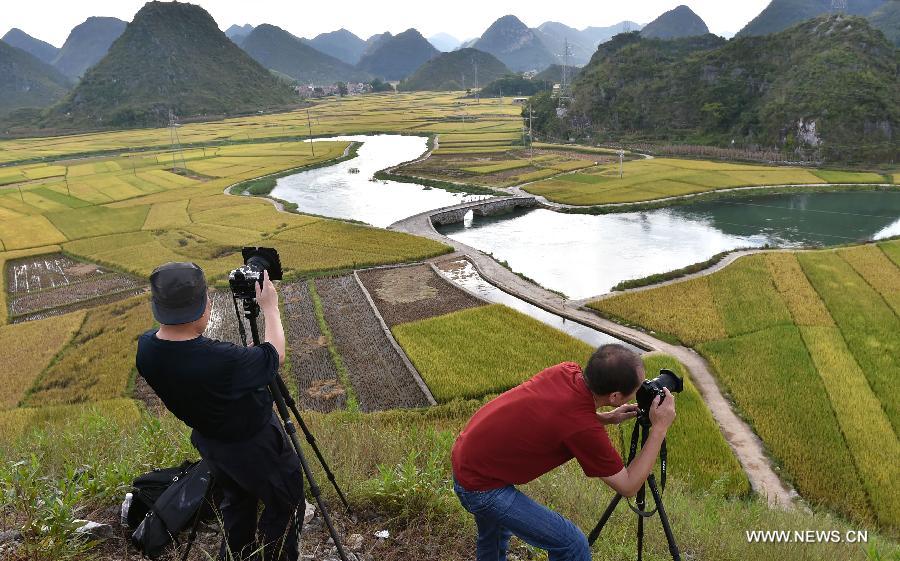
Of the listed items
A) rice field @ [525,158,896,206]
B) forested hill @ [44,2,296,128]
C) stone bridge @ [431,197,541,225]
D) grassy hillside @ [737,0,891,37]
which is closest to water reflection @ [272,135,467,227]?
stone bridge @ [431,197,541,225]

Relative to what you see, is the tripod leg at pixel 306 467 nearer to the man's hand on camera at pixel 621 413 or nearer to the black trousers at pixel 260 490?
the black trousers at pixel 260 490

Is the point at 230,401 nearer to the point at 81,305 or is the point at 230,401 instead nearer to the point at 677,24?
the point at 81,305

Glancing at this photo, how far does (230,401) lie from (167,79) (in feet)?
393

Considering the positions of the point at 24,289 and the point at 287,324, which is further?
the point at 24,289

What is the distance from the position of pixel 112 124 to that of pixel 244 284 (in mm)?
Answer: 103094

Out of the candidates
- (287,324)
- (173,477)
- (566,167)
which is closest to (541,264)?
(287,324)

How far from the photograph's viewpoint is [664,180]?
40.1m

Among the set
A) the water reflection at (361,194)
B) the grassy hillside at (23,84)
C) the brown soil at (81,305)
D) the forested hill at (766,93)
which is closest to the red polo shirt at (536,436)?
the brown soil at (81,305)

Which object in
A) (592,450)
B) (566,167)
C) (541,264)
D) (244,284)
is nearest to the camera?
(592,450)

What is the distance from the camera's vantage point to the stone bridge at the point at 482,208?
32156 millimetres

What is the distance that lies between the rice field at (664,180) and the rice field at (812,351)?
14.3m

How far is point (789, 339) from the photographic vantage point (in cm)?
1463

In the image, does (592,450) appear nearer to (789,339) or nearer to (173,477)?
(173,477)

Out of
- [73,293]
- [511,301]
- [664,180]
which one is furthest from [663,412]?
[664,180]
